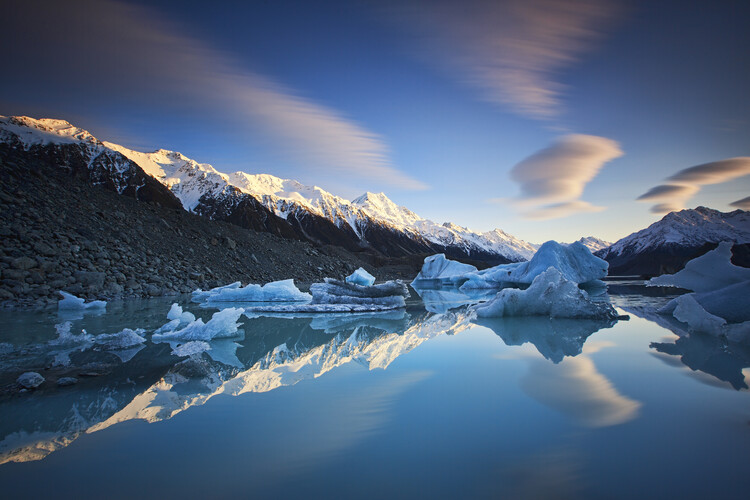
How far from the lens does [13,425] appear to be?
2.32 metres

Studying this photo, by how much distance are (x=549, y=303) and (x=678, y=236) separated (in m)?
133

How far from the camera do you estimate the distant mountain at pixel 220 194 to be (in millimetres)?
57812

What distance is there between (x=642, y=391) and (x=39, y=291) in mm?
11786

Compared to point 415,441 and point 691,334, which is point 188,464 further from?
point 691,334

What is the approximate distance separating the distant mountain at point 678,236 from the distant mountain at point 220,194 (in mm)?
48356

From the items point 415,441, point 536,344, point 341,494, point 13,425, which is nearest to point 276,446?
point 341,494

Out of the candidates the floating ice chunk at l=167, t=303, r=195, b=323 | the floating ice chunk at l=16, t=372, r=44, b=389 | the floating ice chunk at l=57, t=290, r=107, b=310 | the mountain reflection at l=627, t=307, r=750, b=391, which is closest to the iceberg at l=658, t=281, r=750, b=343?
the mountain reflection at l=627, t=307, r=750, b=391

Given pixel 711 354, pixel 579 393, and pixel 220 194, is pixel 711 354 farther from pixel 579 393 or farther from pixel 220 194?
pixel 220 194

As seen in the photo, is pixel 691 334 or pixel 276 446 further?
pixel 691 334

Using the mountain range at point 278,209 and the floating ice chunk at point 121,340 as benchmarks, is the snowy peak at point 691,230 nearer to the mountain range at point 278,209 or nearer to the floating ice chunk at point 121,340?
the mountain range at point 278,209

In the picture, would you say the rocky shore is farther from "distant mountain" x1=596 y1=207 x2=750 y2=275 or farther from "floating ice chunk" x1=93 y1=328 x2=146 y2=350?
"distant mountain" x1=596 y1=207 x2=750 y2=275

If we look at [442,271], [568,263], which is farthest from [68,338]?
[442,271]

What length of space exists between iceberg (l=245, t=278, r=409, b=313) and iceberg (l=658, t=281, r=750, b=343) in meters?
5.83

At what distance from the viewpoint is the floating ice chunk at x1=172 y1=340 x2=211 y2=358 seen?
432cm
